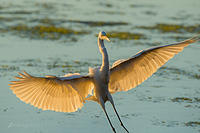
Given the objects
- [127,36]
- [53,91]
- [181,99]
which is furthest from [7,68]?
[127,36]

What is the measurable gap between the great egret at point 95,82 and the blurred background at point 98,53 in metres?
0.43

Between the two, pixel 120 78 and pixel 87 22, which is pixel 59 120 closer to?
pixel 120 78

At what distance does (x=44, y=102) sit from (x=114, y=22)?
7449 mm

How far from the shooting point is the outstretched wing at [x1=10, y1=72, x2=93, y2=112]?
16.7 feet

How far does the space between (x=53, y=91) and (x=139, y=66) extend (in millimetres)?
1323

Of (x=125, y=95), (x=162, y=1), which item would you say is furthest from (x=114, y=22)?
(x=125, y=95)

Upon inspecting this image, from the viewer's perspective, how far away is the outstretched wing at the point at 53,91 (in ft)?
16.7

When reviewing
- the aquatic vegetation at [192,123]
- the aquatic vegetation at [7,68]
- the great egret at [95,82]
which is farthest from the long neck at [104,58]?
the aquatic vegetation at [7,68]

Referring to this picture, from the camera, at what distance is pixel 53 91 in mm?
5441

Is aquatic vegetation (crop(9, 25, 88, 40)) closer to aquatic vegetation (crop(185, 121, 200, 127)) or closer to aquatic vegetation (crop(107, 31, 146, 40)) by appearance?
aquatic vegetation (crop(107, 31, 146, 40))

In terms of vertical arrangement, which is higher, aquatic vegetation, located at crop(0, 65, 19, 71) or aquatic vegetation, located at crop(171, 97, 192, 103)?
aquatic vegetation, located at crop(0, 65, 19, 71)

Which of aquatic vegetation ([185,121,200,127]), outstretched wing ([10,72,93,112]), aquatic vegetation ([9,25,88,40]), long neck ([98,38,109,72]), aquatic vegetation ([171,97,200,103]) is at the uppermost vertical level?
aquatic vegetation ([9,25,88,40])

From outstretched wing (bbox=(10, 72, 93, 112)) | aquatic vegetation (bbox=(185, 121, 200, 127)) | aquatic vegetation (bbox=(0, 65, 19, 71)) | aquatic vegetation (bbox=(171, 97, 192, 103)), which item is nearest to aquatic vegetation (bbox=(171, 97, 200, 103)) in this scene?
aquatic vegetation (bbox=(171, 97, 192, 103))

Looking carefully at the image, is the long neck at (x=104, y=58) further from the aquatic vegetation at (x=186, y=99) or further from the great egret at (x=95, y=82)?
the aquatic vegetation at (x=186, y=99)
